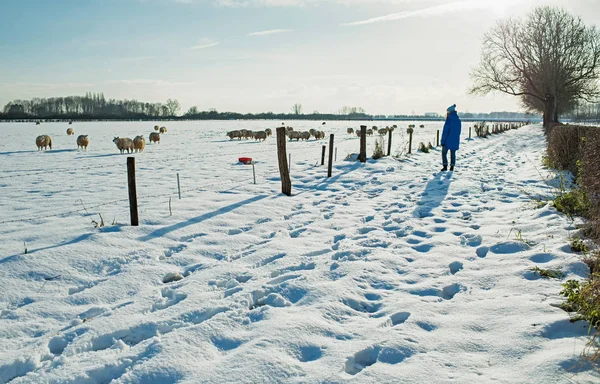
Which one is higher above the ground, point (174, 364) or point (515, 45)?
point (515, 45)

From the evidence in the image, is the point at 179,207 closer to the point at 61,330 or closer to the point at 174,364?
the point at 61,330

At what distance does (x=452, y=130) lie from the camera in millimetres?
10336

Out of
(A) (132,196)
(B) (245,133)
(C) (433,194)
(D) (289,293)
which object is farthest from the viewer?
(B) (245,133)

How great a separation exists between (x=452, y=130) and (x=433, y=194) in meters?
3.37

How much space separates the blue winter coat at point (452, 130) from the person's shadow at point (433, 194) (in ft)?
2.97

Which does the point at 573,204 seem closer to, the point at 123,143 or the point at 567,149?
the point at 567,149

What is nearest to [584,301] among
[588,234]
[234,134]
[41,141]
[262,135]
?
[588,234]

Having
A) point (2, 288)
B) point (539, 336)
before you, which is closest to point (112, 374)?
point (2, 288)

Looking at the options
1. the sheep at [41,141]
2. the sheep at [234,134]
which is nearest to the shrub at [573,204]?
the sheep at [41,141]

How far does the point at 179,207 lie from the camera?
678cm

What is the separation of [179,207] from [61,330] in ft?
12.5

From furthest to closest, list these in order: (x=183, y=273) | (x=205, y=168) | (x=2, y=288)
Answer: (x=205, y=168), (x=183, y=273), (x=2, y=288)

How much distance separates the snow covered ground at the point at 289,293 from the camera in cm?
247

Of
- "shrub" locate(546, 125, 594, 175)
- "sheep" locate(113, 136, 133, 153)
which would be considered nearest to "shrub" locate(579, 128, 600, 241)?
"shrub" locate(546, 125, 594, 175)
